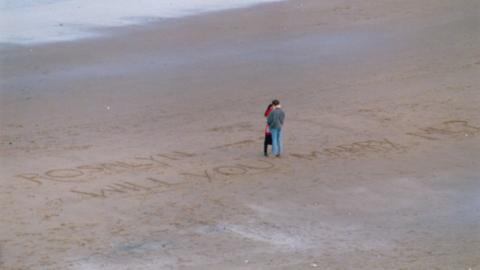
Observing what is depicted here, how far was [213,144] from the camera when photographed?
70.7 ft

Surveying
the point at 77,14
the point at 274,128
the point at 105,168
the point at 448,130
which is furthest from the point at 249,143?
the point at 77,14

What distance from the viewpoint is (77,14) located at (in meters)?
34.8

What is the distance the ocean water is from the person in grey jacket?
1195 centimetres

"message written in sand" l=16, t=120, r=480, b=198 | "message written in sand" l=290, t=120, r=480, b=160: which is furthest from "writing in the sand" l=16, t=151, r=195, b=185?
"message written in sand" l=290, t=120, r=480, b=160

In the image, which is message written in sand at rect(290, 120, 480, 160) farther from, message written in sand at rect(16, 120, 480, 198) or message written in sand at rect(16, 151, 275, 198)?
message written in sand at rect(16, 151, 275, 198)

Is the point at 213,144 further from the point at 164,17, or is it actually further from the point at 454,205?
the point at 164,17

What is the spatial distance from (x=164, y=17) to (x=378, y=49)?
8.10 m

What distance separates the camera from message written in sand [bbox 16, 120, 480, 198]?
18.6 m

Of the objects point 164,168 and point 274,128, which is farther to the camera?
point 274,128

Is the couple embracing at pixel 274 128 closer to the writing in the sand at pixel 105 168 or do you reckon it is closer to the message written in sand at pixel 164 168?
the message written in sand at pixel 164 168

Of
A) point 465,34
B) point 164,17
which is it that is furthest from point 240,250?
point 164,17

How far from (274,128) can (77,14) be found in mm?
16321

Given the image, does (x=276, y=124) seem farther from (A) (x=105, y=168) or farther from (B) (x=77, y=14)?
(B) (x=77, y=14)

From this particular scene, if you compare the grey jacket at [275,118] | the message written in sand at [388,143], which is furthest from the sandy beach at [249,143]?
the grey jacket at [275,118]
